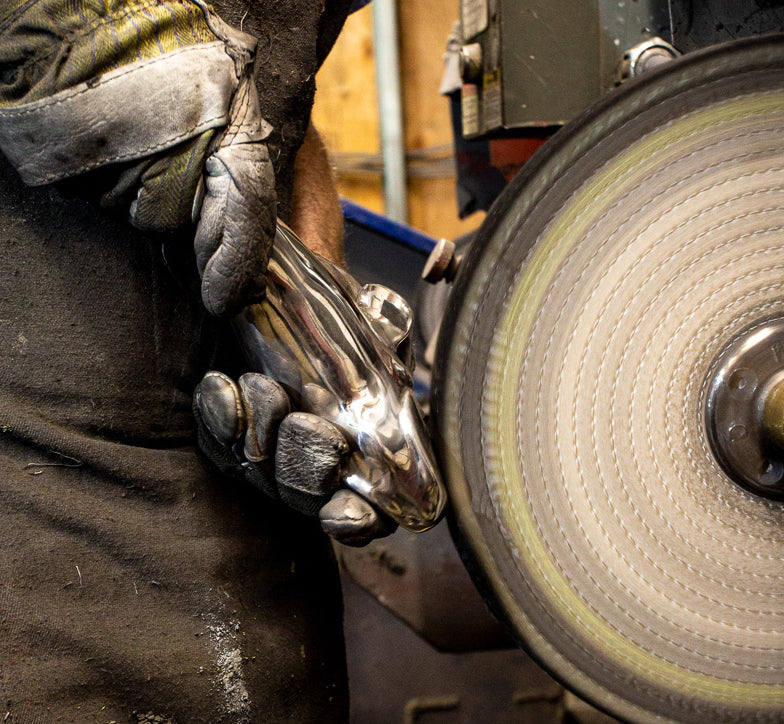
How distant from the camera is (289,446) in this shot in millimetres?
481

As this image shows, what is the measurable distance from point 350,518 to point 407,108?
2802mm

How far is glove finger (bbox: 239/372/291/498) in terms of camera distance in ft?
1.58

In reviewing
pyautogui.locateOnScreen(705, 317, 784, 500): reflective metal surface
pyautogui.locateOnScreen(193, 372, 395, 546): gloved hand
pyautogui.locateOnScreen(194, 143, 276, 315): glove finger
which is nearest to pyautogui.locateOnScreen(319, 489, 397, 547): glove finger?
pyautogui.locateOnScreen(193, 372, 395, 546): gloved hand

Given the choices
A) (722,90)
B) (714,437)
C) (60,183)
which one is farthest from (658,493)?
(60,183)

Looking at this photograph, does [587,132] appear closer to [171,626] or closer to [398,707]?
[171,626]

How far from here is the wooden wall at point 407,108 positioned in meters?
2.91

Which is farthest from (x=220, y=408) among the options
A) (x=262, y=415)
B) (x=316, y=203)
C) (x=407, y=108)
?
(x=407, y=108)

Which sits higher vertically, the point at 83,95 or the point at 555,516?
the point at 83,95

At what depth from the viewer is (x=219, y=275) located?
17.4 inches

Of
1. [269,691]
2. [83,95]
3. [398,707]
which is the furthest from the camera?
[398,707]

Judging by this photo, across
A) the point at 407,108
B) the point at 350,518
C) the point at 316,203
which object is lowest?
the point at 350,518

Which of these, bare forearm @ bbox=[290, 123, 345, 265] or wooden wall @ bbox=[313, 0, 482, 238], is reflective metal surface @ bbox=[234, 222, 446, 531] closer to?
bare forearm @ bbox=[290, 123, 345, 265]

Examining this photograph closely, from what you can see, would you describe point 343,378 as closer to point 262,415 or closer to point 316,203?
point 262,415

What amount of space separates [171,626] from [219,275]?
25cm
